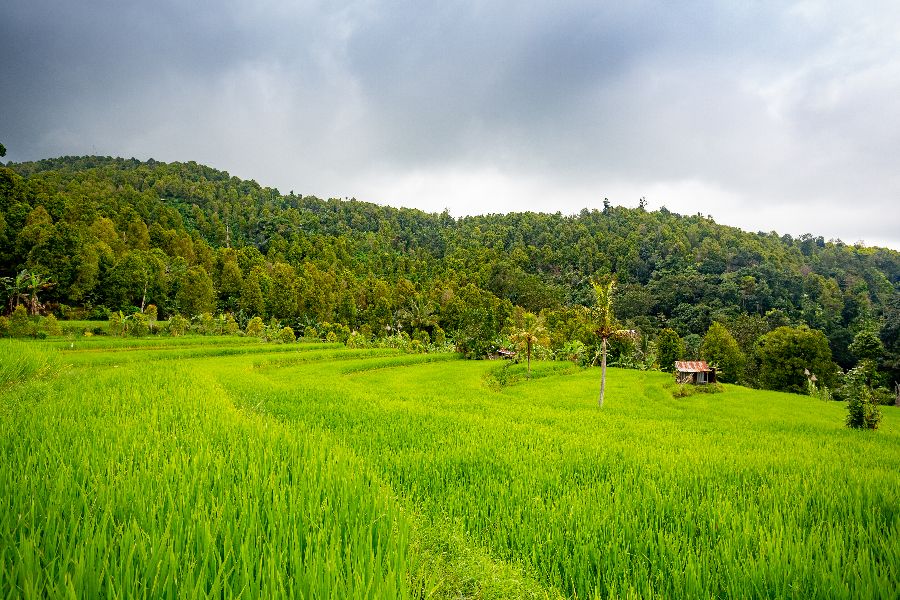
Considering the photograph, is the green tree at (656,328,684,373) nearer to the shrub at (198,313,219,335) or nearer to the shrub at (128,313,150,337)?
the shrub at (198,313,219,335)

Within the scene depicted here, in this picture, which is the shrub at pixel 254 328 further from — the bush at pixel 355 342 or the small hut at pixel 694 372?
the small hut at pixel 694 372

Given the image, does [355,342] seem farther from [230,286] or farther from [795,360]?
[795,360]

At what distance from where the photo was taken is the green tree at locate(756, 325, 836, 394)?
4372 centimetres

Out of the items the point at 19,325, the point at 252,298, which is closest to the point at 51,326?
the point at 19,325

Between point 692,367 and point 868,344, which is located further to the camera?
point 868,344

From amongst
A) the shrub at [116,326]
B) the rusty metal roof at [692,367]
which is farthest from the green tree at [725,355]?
the shrub at [116,326]

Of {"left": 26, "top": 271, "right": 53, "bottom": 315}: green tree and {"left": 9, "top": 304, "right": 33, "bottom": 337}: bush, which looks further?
{"left": 26, "top": 271, "right": 53, "bottom": 315}: green tree

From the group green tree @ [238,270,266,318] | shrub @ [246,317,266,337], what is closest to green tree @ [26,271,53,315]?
shrub @ [246,317,266,337]

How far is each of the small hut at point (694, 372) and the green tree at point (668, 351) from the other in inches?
396

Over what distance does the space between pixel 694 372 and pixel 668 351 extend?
1344cm

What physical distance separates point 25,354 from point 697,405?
3444 centimetres

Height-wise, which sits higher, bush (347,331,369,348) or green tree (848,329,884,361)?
green tree (848,329,884,361)

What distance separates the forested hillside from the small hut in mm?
12579

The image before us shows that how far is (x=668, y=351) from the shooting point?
1987 inches
